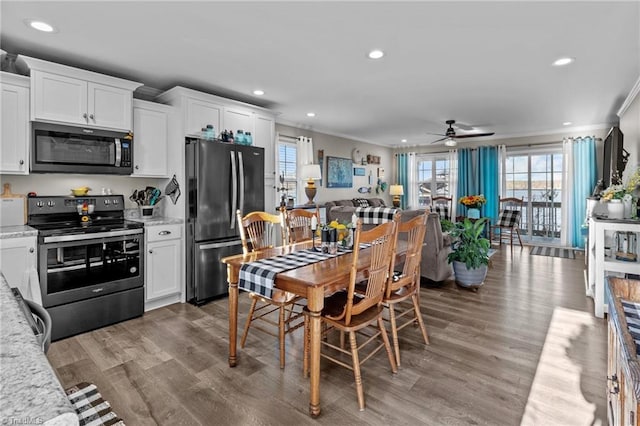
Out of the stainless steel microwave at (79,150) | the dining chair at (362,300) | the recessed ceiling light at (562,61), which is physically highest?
the recessed ceiling light at (562,61)

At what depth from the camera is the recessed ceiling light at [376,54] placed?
295 cm

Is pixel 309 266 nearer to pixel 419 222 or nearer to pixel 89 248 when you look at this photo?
pixel 419 222

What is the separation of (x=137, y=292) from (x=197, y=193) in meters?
1.15

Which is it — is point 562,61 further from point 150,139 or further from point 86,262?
point 86,262

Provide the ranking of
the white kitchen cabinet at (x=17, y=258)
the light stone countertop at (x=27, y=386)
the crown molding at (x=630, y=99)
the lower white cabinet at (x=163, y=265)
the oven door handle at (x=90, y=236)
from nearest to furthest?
the light stone countertop at (x=27, y=386), the white kitchen cabinet at (x=17, y=258), the oven door handle at (x=90, y=236), the lower white cabinet at (x=163, y=265), the crown molding at (x=630, y=99)

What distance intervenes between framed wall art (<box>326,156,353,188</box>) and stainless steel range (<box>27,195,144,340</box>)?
4.27m

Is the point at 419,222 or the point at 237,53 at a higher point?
the point at 237,53

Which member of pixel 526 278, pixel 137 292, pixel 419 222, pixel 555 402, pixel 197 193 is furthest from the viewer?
pixel 526 278

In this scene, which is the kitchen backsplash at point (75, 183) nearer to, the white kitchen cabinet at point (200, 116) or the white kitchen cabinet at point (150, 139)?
the white kitchen cabinet at point (150, 139)

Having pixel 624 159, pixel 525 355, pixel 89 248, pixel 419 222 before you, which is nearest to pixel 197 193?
pixel 89 248

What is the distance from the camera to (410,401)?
198 centimetres

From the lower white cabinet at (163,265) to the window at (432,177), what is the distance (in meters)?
6.55

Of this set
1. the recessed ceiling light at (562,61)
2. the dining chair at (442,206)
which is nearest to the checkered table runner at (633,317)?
the recessed ceiling light at (562,61)

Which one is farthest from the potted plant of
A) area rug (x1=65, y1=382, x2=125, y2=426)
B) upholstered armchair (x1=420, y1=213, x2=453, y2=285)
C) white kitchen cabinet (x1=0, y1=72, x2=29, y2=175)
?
white kitchen cabinet (x1=0, y1=72, x2=29, y2=175)
